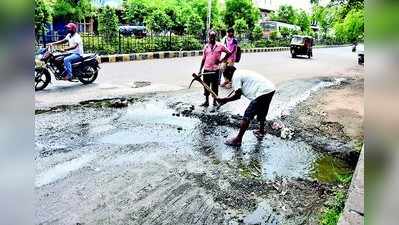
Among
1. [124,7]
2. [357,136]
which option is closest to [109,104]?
[357,136]

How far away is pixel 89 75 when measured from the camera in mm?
10047

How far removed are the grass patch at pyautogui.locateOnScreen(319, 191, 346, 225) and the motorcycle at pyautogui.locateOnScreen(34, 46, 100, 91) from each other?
6853mm

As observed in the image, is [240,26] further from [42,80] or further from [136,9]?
[42,80]

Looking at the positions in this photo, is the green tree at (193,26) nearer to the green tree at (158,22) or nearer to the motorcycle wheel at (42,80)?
the green tree at (158,22)

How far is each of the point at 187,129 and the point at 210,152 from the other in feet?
3.87

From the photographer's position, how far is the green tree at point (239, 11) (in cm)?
3372

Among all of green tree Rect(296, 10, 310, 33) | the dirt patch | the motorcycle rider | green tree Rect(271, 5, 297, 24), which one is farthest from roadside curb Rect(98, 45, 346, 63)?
green tree Rect(296, 10, 310, 33)

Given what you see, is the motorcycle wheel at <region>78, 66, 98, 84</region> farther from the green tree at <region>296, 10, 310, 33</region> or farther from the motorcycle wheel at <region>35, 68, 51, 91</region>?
the green tree at <region>296, 10, 310, 33</region>

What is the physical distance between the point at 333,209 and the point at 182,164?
6.03 feet

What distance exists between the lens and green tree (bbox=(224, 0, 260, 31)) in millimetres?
33719

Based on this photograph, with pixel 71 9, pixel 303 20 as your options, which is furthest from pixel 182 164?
pixel 303 20

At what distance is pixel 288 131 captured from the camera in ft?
21.1
